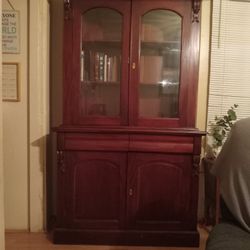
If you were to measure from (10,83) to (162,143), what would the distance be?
1321mm

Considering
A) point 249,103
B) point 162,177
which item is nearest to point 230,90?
point 249,103

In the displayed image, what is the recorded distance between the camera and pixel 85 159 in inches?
91.1

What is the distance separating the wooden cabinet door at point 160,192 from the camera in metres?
2.31

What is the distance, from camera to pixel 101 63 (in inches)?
94.0

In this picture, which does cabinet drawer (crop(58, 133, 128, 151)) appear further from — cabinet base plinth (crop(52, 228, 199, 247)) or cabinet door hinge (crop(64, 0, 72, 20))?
cabinet door hinge (crop(64, 0, 72, 20))

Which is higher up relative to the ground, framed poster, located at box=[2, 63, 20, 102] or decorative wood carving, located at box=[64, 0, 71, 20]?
decorative wood carving, located at box=[64, 0, 71, 20]

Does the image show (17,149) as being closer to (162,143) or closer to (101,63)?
(101,63)

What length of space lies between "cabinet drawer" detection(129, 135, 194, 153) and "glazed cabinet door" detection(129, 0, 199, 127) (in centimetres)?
12

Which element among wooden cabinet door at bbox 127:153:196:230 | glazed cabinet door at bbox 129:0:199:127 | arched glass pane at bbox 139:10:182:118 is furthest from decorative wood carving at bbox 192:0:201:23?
wooden cabinet door at bbox 127:153:196:230

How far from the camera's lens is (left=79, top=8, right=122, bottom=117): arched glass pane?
234 centimetres

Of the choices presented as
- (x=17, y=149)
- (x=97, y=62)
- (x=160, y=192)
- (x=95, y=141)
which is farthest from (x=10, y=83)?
(x=160, y=192)

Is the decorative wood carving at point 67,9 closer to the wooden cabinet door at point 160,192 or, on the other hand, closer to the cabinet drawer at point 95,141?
the cabinet drawer at point 95,141

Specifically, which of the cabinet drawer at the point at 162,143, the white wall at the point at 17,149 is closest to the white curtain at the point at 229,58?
the cabinet drawer at the point at 162,143

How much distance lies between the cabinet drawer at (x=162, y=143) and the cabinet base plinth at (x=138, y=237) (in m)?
0.65
